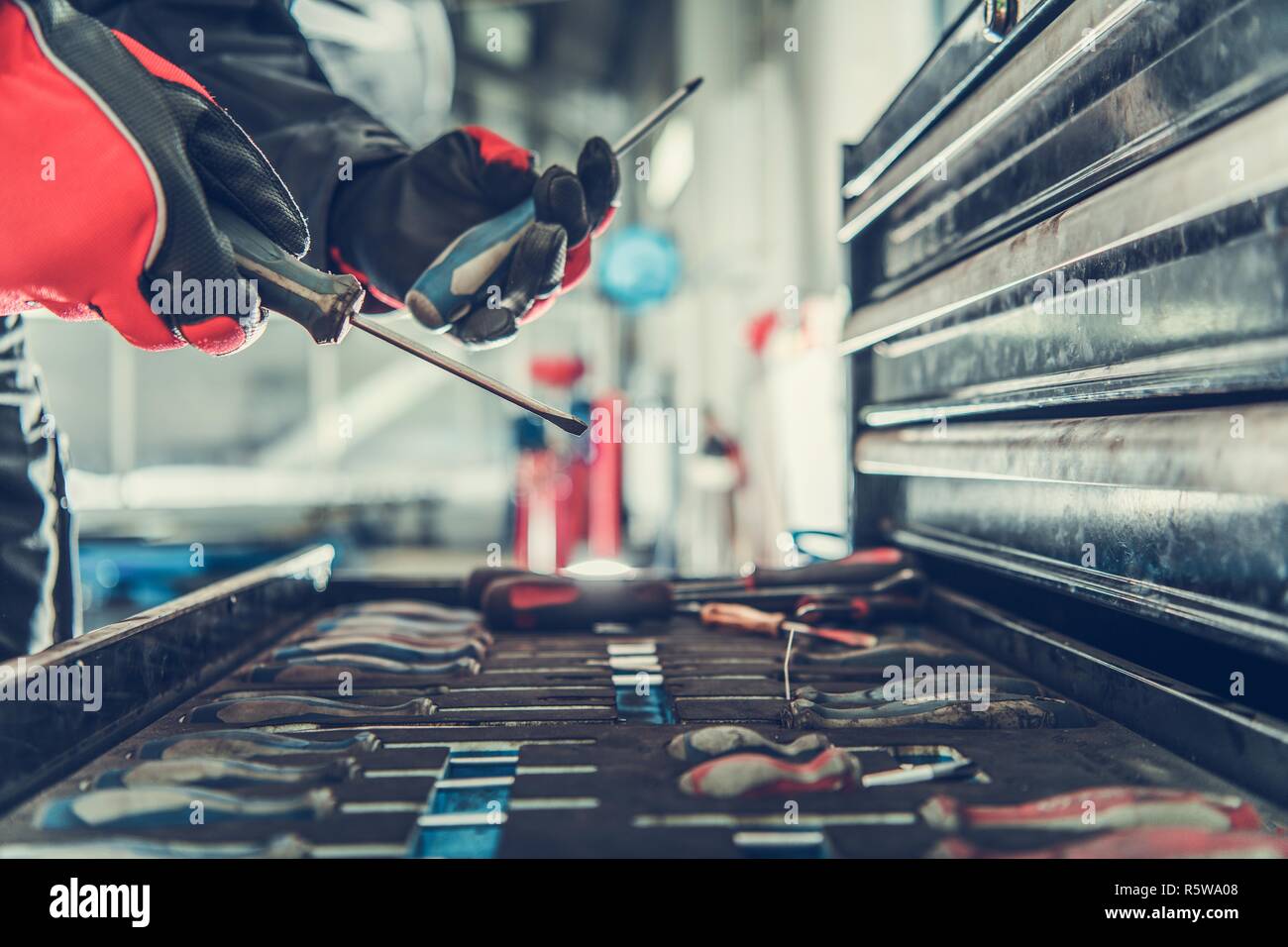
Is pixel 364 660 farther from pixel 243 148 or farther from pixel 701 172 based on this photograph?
pixel 701 172

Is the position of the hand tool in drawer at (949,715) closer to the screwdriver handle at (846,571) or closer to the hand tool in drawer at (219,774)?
the hand tool in drawer at (219,774)

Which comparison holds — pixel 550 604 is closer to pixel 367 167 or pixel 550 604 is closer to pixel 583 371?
pixel 367 167

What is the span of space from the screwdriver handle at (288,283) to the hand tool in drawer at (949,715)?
2.12ft

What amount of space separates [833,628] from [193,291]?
1.05 m

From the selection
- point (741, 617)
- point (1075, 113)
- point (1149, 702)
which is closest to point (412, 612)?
point (741, 617)

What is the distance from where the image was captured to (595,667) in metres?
1.34

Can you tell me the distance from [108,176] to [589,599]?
3.12 ft

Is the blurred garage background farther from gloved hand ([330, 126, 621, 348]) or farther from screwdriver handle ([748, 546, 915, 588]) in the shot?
gloved hand ([330, 126, 621, 348])

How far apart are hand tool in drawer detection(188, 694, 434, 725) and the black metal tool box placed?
11mm

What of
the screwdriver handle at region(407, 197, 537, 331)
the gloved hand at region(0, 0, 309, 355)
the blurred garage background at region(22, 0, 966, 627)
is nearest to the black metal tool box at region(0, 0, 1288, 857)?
the gloved hand at region(0, 0, 309, 355)

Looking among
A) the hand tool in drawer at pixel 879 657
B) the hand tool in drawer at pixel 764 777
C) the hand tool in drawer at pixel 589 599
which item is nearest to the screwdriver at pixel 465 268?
the hand tool in drawer at pixel 589 599

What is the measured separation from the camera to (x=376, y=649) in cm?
137

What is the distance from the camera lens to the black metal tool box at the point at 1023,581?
2.64 ft

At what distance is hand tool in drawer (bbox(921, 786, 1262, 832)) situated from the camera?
Result: 774 mm
